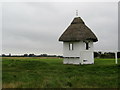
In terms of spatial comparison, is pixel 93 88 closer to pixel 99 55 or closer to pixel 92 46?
pixel 92 46

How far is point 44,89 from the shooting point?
989 centimetres

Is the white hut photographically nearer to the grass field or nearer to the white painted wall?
the white painted wall

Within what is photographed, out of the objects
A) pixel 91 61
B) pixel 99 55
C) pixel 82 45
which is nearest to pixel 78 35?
pixel 82 45

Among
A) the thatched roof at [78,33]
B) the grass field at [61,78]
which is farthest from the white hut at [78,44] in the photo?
the grass field at [61,78]

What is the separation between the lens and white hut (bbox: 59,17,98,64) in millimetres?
28359

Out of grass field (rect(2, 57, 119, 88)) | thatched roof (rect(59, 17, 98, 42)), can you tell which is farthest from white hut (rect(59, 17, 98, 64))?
grass field (rect(2, 57, 119, 88))

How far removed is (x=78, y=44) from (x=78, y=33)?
1492mm

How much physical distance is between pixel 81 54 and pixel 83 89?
1866 cm

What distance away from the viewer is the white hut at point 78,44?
28.4 meters

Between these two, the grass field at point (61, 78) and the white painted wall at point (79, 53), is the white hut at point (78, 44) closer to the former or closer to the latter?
the white painted wall at point (79, 53)

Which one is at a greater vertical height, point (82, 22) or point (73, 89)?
point (82, 22)

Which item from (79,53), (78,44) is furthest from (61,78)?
(78,44)

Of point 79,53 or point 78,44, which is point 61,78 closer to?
point 79,53

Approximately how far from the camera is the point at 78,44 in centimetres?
2858
